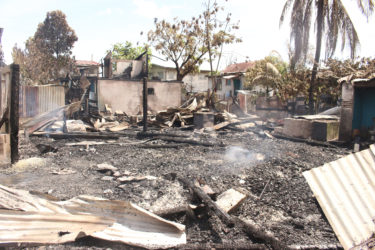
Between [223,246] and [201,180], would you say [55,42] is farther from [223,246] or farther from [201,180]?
[223,246]

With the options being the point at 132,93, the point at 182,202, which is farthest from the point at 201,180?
the point at 132,93

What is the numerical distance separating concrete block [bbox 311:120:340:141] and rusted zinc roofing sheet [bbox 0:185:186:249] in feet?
24.5

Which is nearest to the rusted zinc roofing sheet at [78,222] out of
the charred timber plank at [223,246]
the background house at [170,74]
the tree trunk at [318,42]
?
the charred timber plank at [223,246]

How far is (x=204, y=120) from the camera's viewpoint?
11.1 metres

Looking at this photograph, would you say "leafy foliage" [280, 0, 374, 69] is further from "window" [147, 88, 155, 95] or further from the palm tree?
"window" [147, 88, 155, 95]

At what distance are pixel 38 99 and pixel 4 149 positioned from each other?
8.02 m

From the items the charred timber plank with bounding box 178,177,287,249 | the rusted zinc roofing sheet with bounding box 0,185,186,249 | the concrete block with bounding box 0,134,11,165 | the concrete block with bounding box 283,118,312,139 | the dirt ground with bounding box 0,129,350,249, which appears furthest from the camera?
the concrete block with bounding box 283,118,312,139

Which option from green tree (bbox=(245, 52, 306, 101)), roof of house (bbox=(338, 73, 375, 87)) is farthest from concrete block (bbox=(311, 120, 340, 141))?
green tree (bbox=(245, 52, 306, 101))

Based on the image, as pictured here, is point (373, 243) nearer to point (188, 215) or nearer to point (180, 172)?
point (188, 215)

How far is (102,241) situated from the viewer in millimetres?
2502

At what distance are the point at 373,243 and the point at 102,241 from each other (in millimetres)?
2652

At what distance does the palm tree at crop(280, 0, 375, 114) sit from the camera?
1152cm

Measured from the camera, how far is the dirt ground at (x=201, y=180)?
3010 mm

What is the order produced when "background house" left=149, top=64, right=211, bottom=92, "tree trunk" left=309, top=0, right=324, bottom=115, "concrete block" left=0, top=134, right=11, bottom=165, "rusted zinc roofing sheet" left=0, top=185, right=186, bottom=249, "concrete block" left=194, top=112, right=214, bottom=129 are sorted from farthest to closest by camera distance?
1. "background house" left=149, top=64, right=211, bottom=92
2. "tree trunk" left=309, top=0, right=324, bottom=115
3. "concrete block" left=194, top=112, right=214, bottom=129
4. "concrete block" left=0, top=134, right=11, bottom=165
5. "rusted zinc roofing sheet" left=0, top=185, right=186, bottom=249
